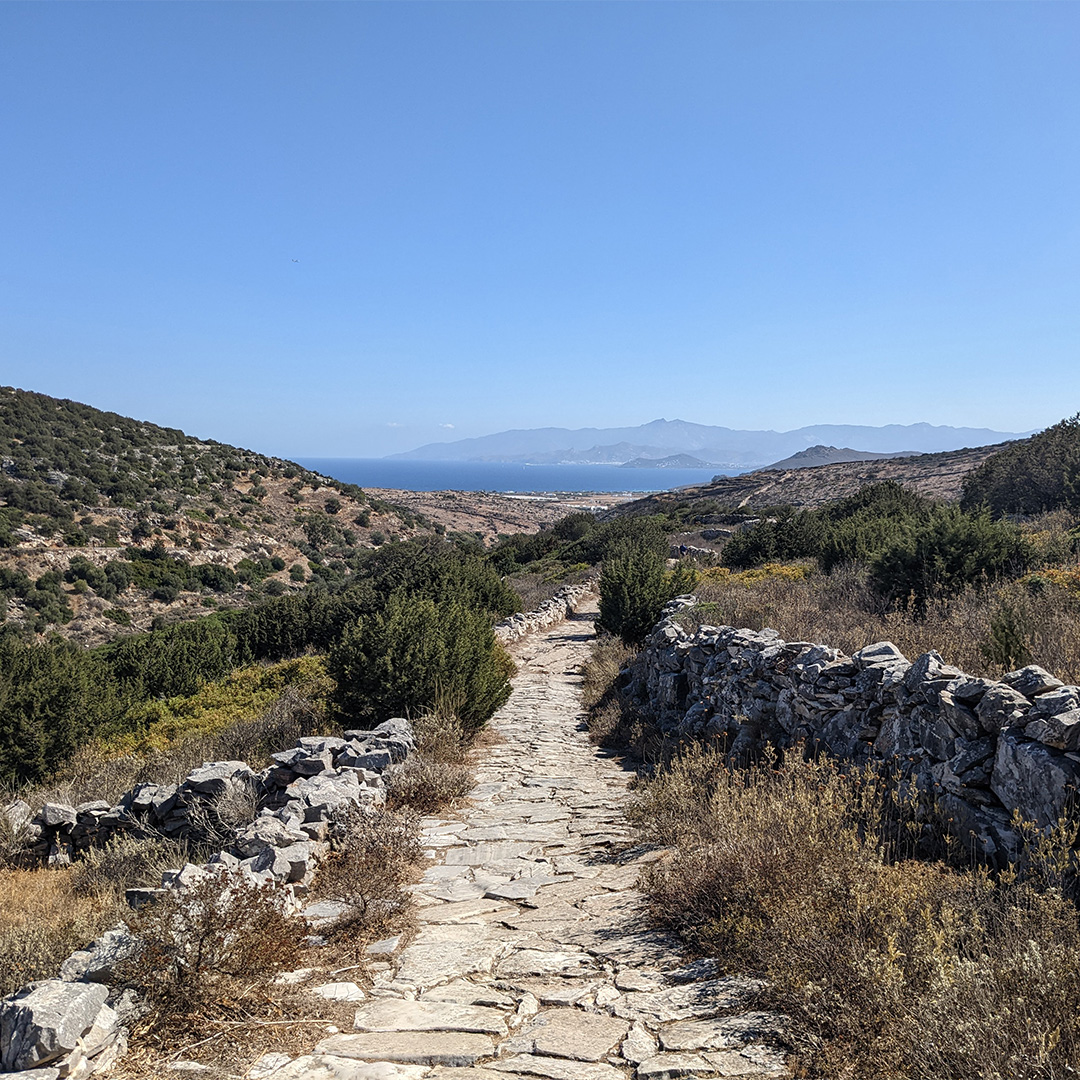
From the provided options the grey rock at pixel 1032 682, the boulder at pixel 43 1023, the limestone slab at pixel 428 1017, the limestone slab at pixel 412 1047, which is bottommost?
the limestone slab at pixel 428 1017

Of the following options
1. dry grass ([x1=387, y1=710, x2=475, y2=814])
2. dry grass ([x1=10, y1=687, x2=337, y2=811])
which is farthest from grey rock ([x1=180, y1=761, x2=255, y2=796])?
dry grass ([x1=387, y1=710, x2=475, y2=814])

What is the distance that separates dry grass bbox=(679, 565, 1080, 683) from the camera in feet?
20.0

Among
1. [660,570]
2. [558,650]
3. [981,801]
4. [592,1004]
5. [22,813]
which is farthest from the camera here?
[558,650]

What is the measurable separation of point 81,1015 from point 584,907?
291 centimetres

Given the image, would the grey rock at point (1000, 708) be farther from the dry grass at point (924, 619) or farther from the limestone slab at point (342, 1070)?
the limestone slab at point (342, 1070)

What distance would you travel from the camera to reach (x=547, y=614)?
19594 mm

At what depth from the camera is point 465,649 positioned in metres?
9.48

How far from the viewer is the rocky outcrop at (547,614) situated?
55.6 ft

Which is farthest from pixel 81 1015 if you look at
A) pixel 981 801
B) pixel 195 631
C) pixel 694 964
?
pixel 195 631

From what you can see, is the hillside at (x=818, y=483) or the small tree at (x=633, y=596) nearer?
the small tree at (x=633, y=596)

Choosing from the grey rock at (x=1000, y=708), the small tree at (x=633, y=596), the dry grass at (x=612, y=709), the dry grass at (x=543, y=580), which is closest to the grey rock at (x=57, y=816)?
the dry grass at (x=612, y=709)

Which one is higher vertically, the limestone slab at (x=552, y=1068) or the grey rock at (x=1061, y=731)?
the grey rock at (x=1061, y=731)

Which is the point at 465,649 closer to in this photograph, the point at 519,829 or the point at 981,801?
the point at 519,829

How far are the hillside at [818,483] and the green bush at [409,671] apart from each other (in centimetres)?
3908
